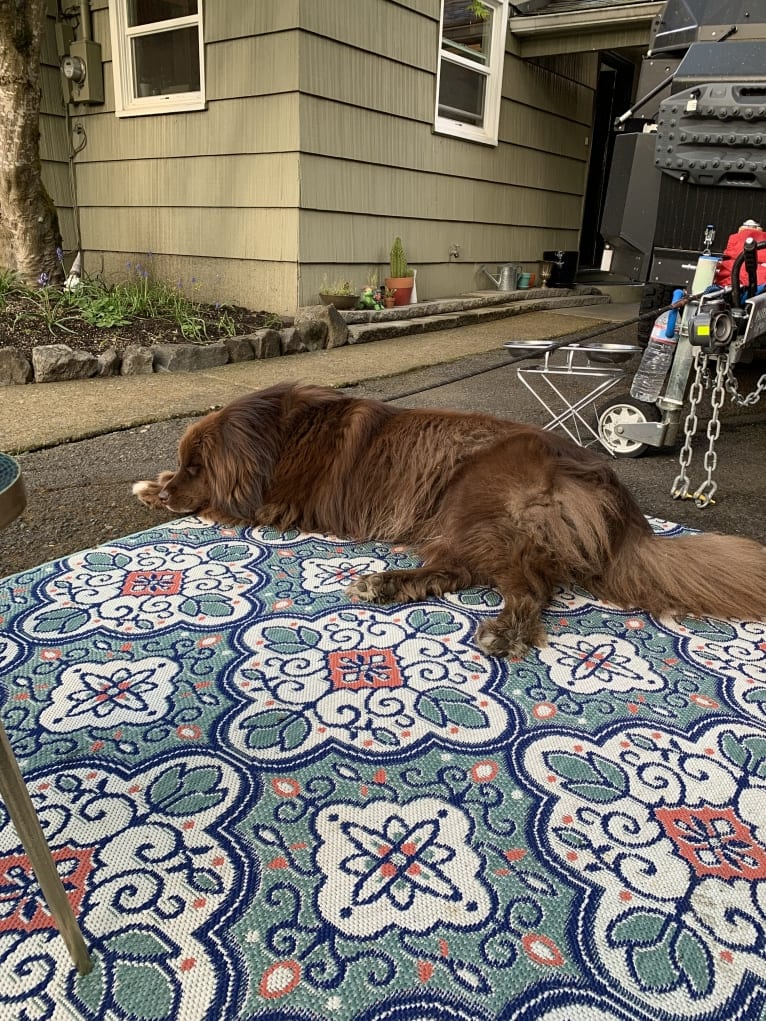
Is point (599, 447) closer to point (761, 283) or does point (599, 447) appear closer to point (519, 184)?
point (761, 283)

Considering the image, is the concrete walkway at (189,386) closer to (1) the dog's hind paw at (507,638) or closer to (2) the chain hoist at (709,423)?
(2) the chain hoist at (709,423)

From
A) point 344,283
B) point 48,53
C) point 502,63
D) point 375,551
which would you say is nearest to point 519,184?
point 502,63

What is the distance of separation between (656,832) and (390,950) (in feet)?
2.00

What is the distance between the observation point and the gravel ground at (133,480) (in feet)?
9.28

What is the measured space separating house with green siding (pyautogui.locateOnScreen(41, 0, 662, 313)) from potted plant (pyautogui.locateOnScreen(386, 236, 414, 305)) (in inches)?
5.7

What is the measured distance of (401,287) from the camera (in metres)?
7.48

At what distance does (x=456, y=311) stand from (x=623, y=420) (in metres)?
4.53

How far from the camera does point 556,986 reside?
3.81 ft

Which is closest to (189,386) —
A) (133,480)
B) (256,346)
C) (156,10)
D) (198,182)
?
(256,346)

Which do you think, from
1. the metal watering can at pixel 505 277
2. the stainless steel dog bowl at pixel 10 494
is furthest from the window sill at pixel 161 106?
the stainless steel dog bowl at pixel 10 494

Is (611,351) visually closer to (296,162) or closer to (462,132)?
(296,162)

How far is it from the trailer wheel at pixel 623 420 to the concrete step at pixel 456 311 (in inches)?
131

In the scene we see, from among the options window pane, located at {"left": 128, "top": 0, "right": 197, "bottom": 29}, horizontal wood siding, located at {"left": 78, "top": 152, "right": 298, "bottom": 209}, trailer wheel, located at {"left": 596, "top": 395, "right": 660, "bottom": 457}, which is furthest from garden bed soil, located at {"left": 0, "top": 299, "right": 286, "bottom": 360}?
trailer wheel, located at {"left": 596, "top": 395, "right": 660, "bottom": 457}

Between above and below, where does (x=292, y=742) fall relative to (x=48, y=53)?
below
